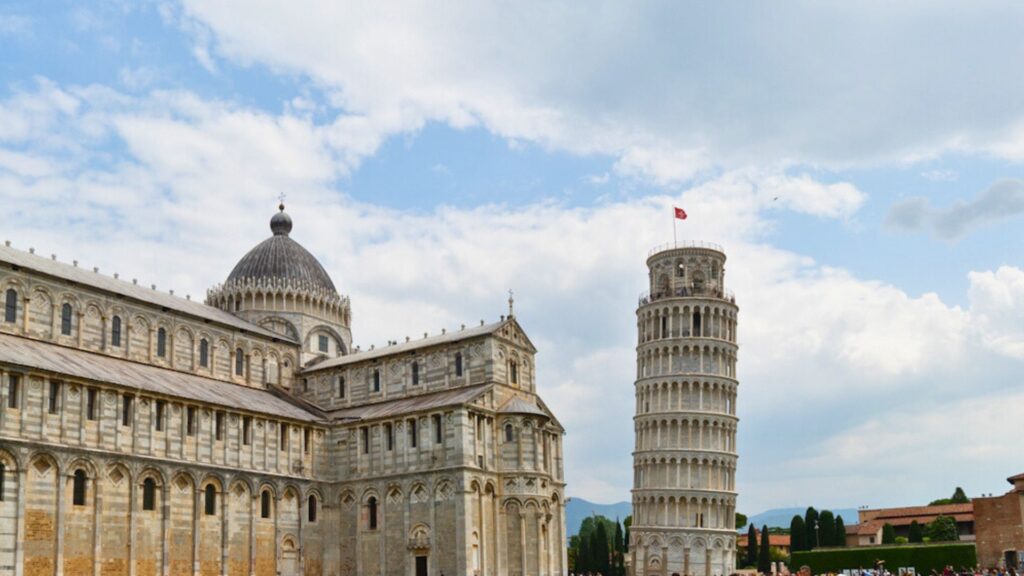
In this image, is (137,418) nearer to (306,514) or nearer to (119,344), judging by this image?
(119,344)

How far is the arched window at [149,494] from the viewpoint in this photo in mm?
51375

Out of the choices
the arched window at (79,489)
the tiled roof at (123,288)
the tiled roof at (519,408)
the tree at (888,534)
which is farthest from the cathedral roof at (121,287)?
the tree at (888,534)

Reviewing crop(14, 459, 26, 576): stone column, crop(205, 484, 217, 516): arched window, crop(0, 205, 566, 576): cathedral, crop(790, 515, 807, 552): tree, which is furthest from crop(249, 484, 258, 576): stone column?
crop(790, 515, 807, 552): tree

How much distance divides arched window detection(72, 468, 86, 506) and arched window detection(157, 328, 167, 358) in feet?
45.8

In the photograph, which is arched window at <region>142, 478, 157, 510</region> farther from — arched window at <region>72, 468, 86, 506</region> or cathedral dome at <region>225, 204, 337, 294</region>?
cathedral dome at <region>225, 204, 337, 294</region>

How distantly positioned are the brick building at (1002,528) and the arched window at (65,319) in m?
61.2

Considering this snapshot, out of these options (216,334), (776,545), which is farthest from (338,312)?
(776,545)

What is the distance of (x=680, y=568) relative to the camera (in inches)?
3691

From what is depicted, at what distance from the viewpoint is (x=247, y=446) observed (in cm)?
5756

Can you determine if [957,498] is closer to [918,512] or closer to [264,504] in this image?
[918,512]

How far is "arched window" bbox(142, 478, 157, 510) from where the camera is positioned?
5138cm

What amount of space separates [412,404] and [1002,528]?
43.3 metres

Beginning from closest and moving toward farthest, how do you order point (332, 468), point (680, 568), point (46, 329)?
point (46, 329) < point (332, 468) < point (680, 568)

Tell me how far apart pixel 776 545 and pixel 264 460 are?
292ft
